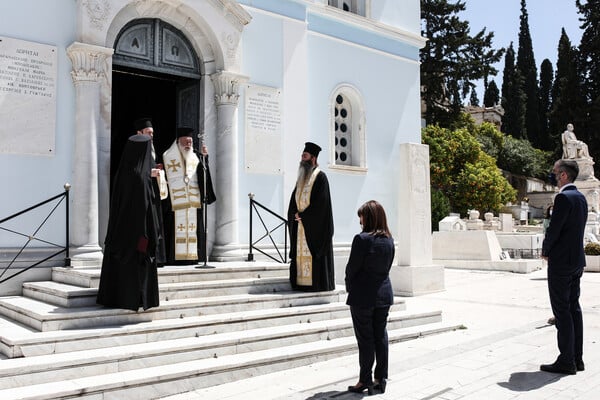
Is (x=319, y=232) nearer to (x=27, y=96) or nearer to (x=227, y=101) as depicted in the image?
(x=227, y=101)

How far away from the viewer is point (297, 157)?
11695mm

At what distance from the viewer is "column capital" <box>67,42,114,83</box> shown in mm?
8672

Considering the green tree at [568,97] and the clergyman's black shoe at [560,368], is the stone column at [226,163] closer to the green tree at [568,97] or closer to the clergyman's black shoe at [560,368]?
the clergyman's black shoe at [560,368]

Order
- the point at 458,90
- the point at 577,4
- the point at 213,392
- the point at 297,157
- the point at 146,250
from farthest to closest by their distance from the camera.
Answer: the point at 577,4, the point at 458,90, the point at 297,157, the point at 146,250, the point at 213,392

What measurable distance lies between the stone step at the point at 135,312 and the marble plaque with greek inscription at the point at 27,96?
2205mm

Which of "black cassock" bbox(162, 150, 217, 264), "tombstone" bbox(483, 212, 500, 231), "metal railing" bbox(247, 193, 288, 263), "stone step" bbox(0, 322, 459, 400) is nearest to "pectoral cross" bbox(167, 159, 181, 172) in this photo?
"black cassock" bbox(162, 150, 217, 264)

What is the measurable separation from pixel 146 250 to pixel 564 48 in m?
52.5

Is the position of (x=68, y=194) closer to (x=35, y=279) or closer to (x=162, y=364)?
(x=35, y=279)

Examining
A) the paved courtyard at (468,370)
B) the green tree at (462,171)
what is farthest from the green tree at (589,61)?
the paved courtyard at (468,370)

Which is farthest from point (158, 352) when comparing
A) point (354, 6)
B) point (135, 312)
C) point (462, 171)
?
point (462, 171)

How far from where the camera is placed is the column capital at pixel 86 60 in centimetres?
867

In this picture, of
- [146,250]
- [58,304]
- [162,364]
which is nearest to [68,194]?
[58,304]

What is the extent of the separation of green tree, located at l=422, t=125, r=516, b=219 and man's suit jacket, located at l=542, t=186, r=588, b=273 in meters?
31.5

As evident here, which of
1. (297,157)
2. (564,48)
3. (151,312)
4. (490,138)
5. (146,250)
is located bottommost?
(151,312)
